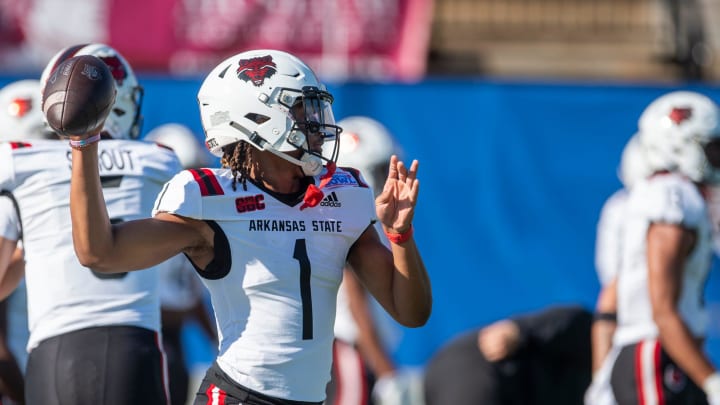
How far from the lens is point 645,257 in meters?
Answer: 5.21

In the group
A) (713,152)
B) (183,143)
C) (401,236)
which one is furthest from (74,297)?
(183,143)

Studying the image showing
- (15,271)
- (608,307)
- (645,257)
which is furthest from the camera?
(608,307)

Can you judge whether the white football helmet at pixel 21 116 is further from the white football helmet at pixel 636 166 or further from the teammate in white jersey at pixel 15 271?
the white football helmet at pixel 636 166

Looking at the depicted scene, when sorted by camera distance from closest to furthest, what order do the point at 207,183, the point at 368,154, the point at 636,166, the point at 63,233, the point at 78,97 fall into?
the point at 78,97 < the point at 207,183 < the point at 63,233 < the point at 636,166 < the point at 368,154

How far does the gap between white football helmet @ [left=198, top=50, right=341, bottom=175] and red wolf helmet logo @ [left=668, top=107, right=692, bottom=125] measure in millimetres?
2242

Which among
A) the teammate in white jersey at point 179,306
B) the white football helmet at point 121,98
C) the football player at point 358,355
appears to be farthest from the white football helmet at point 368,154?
the white football helmet at point 121,98

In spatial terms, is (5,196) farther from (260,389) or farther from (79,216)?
(260,389)

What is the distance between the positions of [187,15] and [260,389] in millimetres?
6584

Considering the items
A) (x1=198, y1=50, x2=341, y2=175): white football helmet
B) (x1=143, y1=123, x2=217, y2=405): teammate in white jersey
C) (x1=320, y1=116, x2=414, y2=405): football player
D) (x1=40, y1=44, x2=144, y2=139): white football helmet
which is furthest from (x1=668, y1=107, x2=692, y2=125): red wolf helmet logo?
(x1=143, y1=123, x2=217, y2=405): teammate in white jersey

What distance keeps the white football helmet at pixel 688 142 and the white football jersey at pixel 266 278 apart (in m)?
2.23

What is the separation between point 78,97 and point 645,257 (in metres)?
2.80

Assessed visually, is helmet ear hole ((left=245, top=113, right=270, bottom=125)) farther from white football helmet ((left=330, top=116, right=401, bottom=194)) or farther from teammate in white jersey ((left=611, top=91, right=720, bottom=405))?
white football helmet ((left=330, top=116, right=401, bottom=194))

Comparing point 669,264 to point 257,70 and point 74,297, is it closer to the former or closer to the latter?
point 257,70

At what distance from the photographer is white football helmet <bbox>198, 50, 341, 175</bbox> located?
3531 mm
